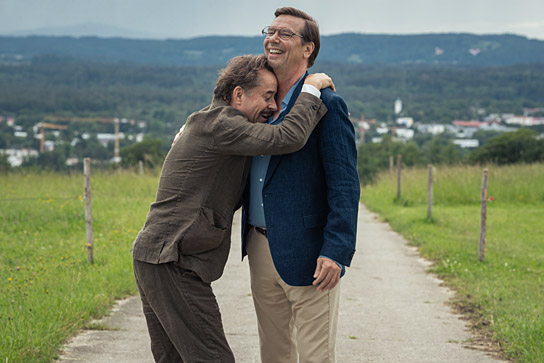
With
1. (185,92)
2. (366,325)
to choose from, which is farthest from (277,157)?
(185,92)

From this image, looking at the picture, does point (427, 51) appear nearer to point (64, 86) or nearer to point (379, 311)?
point (64, 86)

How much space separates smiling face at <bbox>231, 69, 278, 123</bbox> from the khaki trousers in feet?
1.94

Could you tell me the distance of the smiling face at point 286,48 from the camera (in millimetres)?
3297

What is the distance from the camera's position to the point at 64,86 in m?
113

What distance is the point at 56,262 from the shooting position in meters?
8.14

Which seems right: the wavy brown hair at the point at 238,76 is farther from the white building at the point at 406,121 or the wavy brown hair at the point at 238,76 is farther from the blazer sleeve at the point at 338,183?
the white building at the point at 406,121

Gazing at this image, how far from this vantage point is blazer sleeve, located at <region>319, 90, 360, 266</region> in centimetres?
315

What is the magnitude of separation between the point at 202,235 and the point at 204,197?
165 mm

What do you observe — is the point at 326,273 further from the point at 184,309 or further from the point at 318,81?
the point at 318,81

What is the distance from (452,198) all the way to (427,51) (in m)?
174

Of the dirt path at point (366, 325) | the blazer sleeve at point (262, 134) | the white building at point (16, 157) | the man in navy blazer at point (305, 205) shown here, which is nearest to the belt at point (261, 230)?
the man in navy blazer at point (305, 205)

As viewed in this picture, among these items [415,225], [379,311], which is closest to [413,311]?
[379,311]

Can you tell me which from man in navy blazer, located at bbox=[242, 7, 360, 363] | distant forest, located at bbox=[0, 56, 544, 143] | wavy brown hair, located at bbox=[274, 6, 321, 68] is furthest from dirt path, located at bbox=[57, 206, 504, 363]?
distant forest, located at bbox=[0, 56, 544, 143]

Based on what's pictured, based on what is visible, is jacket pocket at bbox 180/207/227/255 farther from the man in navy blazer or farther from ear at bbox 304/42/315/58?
ear at bbox 304/42/315/58
